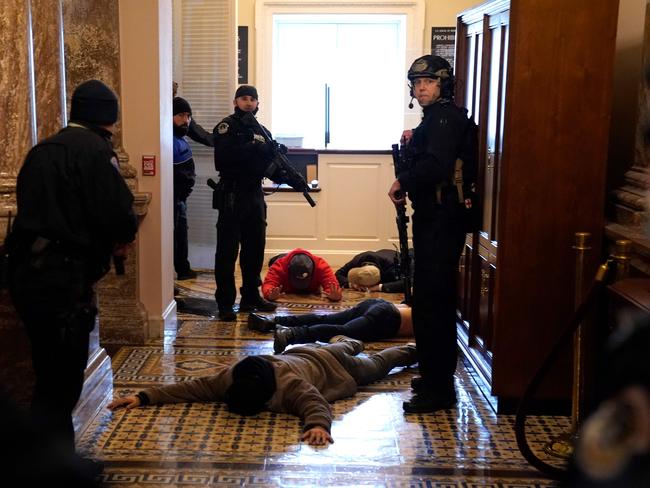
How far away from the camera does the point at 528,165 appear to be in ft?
12.7

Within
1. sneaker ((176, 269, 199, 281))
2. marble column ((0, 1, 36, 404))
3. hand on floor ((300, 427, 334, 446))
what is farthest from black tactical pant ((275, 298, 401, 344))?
sneaker ((176, 269, 199, 281))

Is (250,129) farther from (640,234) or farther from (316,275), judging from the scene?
(640,234)

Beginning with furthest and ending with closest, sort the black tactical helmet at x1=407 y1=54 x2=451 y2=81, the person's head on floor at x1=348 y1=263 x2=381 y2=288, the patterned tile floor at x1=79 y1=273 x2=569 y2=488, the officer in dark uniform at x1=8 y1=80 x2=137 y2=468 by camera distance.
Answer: the person's head on floor at x1=348 y1=263 x2=381 y2=288, the black tactical helmet at x1=407 y1=54 x2=451 y2=81, the patterned tile floor at x1=79 y1=273 x2=569 y2=488, the officer in dark uniform at x1=8 y1=80 x2=137 y2=468

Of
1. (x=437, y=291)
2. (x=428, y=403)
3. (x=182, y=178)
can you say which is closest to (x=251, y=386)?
(x=428, y=403)

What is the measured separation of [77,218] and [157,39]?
242cm

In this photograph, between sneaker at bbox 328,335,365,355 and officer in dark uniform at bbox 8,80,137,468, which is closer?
officer in dark uniform at bbox 8,80,137,468

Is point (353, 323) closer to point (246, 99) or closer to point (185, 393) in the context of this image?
point (185, 393)

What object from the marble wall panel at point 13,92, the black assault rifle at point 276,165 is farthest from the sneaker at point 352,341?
the marble wall panel at point 13,92

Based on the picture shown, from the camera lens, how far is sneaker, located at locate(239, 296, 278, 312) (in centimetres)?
614

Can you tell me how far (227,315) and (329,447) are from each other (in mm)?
2347

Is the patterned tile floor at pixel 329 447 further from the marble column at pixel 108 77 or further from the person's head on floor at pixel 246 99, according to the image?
the person's head on floor at pixel 246 99

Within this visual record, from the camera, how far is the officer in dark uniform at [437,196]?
3.95m

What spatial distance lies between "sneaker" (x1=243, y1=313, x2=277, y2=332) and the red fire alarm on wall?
44.4 inches

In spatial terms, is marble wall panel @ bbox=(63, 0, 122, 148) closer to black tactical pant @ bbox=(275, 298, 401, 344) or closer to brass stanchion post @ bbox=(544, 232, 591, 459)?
black tactical pant @ bbox=(275, 298, 401, 344)
